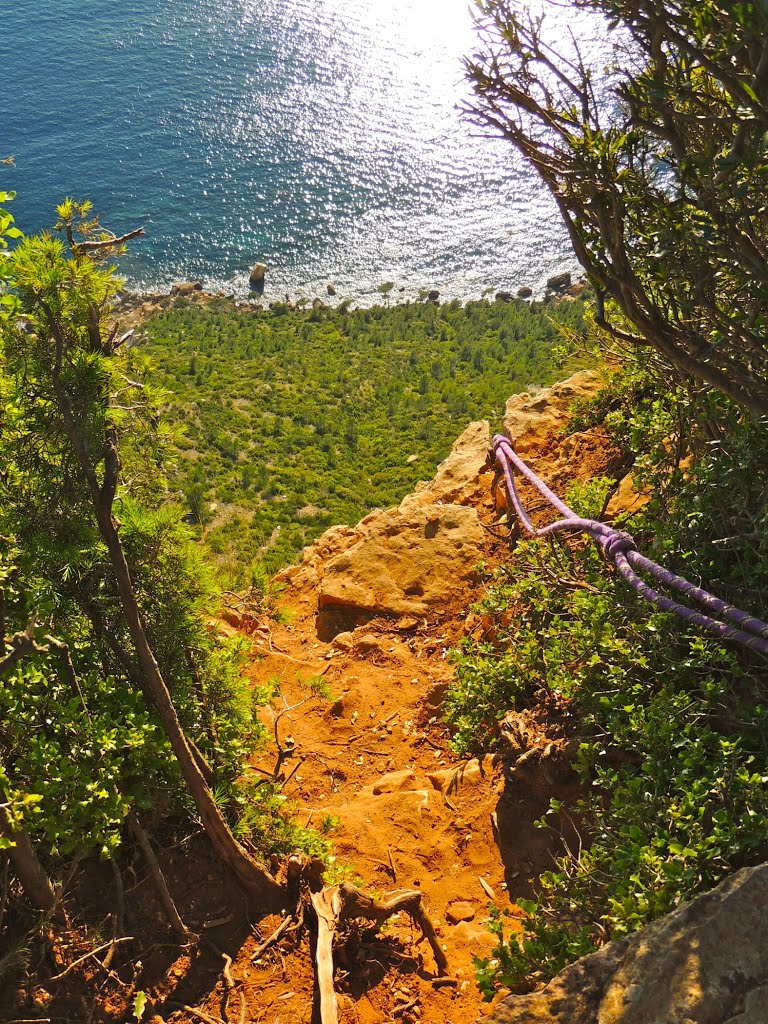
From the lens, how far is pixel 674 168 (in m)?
3.66

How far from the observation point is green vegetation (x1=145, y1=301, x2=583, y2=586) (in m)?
19.0

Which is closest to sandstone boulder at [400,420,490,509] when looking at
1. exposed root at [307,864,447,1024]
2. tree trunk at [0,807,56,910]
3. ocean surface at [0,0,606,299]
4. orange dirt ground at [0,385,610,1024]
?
orange dirt ground at [0,385,610,1024]

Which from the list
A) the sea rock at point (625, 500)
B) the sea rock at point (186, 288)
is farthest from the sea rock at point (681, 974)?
the sea rock at point (186, 288)

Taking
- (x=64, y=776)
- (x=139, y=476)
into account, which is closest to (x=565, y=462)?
(x=139, y=476)

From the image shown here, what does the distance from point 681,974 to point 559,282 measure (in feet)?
115

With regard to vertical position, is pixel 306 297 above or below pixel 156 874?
above

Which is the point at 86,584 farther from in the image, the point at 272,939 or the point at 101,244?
the point at 272,939

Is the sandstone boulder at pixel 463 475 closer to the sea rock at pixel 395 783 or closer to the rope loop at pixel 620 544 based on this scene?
the sea rock at pixel 395 783

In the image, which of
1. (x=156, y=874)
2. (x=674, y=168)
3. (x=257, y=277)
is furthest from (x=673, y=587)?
(x=257, y=277)

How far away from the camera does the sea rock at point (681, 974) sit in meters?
2.17

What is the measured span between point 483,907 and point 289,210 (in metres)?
38.1

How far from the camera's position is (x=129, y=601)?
3287 millimetres

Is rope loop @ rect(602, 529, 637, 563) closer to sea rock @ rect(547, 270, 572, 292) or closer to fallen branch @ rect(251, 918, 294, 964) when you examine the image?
fallen branch @ rect(251, 918, 294, 964)

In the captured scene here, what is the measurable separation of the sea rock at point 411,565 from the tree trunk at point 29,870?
14.2 ft
